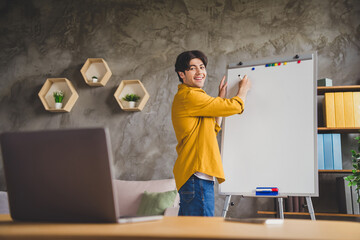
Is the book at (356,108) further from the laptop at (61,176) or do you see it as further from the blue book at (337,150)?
the laptop at (61,176)

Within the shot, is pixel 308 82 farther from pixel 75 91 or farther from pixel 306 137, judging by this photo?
pixel 75 91

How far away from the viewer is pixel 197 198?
1.88 meters

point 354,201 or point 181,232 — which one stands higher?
point 181,232

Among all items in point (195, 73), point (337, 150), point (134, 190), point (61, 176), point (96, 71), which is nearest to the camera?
point (61, 176)

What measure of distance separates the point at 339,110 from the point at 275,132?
885 millimetres

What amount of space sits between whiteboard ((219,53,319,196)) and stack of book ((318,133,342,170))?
72cm

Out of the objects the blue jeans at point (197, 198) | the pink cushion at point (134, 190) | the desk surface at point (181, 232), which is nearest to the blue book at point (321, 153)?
the pink cushion at point (134, 190)

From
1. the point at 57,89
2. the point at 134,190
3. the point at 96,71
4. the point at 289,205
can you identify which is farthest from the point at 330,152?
the point at 57,89

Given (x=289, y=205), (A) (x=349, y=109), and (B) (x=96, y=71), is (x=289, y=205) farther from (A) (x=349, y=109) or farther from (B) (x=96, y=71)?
(B) (x=96, y=71)

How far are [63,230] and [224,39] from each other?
10.2 feet

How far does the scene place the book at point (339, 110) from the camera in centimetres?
296

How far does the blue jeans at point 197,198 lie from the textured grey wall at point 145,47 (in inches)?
58.7

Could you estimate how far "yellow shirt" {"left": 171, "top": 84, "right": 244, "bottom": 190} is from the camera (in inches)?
77.8

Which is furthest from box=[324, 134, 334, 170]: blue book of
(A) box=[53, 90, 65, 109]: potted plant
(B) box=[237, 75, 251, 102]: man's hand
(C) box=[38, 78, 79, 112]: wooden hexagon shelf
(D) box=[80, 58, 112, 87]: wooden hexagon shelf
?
(A) box=[53, 90, 65, 109]: potted plant
